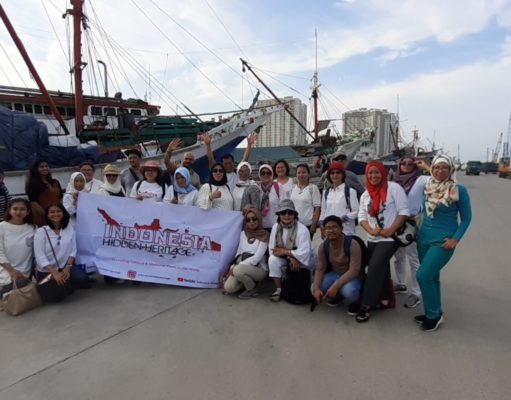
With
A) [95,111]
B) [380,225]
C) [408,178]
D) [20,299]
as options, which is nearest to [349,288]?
[380,225]

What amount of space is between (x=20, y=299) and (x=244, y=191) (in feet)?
9.32

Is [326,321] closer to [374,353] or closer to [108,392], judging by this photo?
[374,353]

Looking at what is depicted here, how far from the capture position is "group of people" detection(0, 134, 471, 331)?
10.8 feet

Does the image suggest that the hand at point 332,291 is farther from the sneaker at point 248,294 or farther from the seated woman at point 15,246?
the seated woman at point 15,246

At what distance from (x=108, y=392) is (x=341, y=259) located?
2435 millimetres

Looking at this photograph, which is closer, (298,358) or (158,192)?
(298,358)

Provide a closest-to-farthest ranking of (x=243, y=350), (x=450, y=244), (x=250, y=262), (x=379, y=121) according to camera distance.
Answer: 1. (x=243, y=350)
2. (x=450, y=244)
3. (x=250, y=262)
4. (x=379, y=121)

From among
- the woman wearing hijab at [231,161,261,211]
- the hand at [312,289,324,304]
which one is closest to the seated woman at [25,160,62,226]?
the woman wearing hijab at [231,161,261,211]

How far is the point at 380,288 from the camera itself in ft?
11.5

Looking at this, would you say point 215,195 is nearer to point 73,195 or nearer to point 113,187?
point 113,187

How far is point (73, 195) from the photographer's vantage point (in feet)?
15.3

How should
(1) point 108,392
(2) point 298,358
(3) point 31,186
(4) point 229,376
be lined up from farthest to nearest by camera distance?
(3) point 31,186 < (2) point 298,358 < (4) point 229,376 < (1) point 108,392

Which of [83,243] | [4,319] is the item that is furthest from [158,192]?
[4,319]

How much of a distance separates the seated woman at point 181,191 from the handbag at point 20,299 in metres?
1.83
